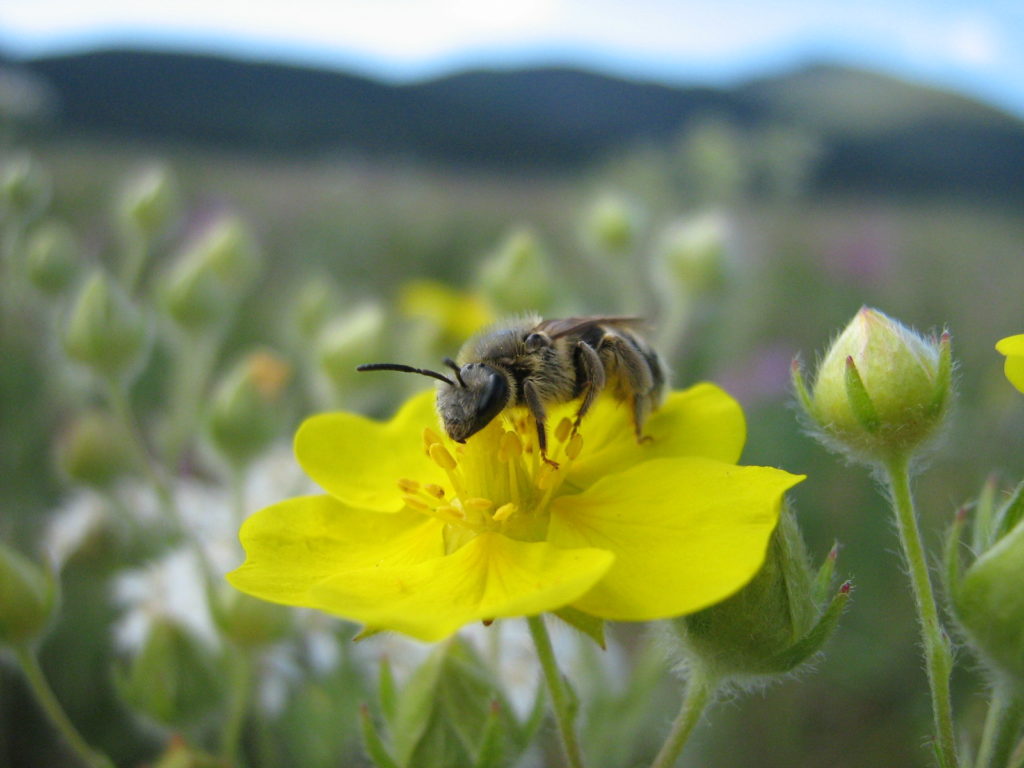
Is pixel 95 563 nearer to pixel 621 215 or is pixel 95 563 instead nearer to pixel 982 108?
pixel 621 215

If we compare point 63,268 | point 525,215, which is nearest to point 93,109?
point 525,215

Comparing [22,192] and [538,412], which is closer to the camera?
[538,412]

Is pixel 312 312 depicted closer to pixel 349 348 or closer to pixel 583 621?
pixel 349 348

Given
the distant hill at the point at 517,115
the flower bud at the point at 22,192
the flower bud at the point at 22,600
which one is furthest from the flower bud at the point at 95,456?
the distant hill at the point at 517,115

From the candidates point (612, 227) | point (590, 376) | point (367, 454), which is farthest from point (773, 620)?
point (612, 227)

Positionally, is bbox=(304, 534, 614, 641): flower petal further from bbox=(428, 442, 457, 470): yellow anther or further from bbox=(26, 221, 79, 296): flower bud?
bbox=(26, 221, 79, 296): flower bud

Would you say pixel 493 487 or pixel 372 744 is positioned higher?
pixel 493 487

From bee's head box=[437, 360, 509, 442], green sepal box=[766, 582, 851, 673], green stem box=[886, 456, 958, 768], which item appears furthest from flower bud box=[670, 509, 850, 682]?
bee's head box=[437, 360, 509, 442]

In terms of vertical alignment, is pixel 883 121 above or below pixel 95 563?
above
